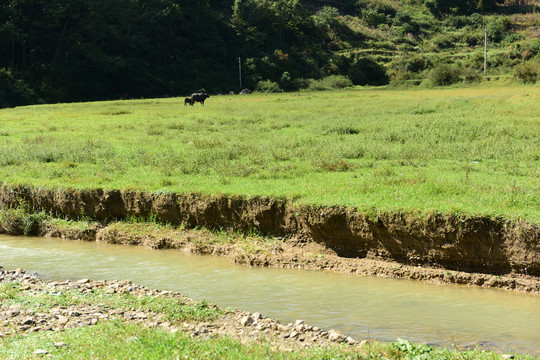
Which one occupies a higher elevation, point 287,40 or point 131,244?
point 287,40

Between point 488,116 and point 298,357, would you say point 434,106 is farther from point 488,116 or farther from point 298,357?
point 298,357

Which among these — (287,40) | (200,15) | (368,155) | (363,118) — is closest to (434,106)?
(363,118)

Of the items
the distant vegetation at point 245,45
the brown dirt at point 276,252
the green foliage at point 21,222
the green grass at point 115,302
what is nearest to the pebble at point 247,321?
the green grass at point 115,302

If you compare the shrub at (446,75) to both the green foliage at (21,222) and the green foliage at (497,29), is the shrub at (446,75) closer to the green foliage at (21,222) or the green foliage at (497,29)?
the green foliage at (497,29)

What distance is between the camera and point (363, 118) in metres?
25.5

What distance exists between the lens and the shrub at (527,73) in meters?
50.5

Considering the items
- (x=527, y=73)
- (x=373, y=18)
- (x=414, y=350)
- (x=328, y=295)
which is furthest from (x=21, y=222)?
(x=373, y=18)

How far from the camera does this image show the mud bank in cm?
952

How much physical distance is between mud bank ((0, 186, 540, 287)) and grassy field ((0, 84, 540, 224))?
0.77ft

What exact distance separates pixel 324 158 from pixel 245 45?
6767 centimetres

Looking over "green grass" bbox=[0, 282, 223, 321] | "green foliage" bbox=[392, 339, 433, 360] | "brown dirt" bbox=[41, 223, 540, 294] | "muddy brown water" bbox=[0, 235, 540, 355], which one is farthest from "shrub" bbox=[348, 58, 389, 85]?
"green foliage" bbox=[392, 339, 433, 360]

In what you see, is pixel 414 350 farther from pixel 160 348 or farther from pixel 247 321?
pixel 160 348

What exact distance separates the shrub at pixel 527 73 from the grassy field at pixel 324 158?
26077mm

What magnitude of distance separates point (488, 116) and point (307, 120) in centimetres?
798
